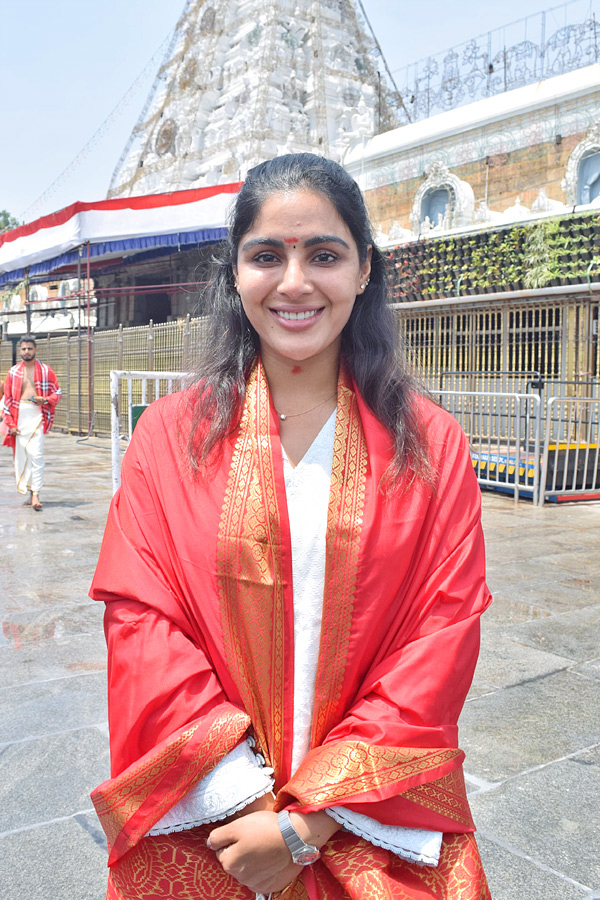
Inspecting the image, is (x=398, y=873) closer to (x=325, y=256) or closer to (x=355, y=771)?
(x=355, y=771)

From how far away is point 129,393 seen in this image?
29.5ft

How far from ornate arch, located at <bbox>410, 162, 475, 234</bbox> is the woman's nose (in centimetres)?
→ 1620

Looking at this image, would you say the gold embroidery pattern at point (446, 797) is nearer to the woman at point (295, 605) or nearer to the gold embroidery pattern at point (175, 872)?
the woman at point (295, 605)

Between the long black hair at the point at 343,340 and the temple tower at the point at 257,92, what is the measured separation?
75.2 feet

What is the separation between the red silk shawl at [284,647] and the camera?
134cm

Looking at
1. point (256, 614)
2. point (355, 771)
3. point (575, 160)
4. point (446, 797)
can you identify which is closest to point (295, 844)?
point (355, 771)

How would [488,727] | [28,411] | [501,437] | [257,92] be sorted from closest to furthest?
[488,727] → [28,411] → [501,437] → [257,92]

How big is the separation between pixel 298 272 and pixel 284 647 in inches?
26.7

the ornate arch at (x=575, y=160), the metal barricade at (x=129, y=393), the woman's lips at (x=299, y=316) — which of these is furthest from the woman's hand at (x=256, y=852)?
the ornate arch at (x=575, y=160)

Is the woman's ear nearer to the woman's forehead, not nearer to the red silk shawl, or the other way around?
the woman's forehead

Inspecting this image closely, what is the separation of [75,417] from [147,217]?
5.14 m

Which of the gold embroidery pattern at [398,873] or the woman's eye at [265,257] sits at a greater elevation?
the woman's eye at [265,257]

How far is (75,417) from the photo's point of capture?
17891 mm

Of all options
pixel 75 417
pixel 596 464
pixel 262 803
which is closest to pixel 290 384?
pixel 262 803
